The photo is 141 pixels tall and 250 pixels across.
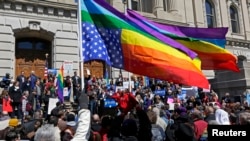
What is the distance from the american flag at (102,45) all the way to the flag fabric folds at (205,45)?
4.66 ft

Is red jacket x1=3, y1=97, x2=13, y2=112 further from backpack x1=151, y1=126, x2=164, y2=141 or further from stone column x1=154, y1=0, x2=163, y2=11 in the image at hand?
stone column x1=154, y1=0, x2=163, y2=11

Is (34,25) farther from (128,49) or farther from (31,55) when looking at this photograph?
(128,49)

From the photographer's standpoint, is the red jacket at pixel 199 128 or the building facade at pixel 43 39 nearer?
the red jacket at pixel 199 128

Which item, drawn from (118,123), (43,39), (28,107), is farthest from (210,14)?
(118,123)

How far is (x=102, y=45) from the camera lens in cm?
787

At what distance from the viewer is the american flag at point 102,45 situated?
7.62m

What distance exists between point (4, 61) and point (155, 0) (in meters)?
14.0

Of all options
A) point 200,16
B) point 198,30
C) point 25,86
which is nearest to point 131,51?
point 198,30

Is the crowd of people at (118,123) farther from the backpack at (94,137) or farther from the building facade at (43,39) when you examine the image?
the building facade at (43,39)

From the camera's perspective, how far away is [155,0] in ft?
90.1

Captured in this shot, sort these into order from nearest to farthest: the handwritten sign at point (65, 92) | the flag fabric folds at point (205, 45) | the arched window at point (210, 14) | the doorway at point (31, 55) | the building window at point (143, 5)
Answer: the flag fabric folds at point (205, 45) → the handwritten sign at point (65, 92) → the doorway at point (31, 55) → the building window at point (143, 5) → the arched window at point (210, 14)

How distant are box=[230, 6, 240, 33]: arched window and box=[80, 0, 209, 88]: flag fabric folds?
29709mm

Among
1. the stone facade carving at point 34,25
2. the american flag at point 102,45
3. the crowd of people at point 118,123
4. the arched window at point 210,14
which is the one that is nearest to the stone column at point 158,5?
the arched window at point 210,14

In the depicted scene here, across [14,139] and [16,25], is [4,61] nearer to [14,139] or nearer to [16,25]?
[16,25]
